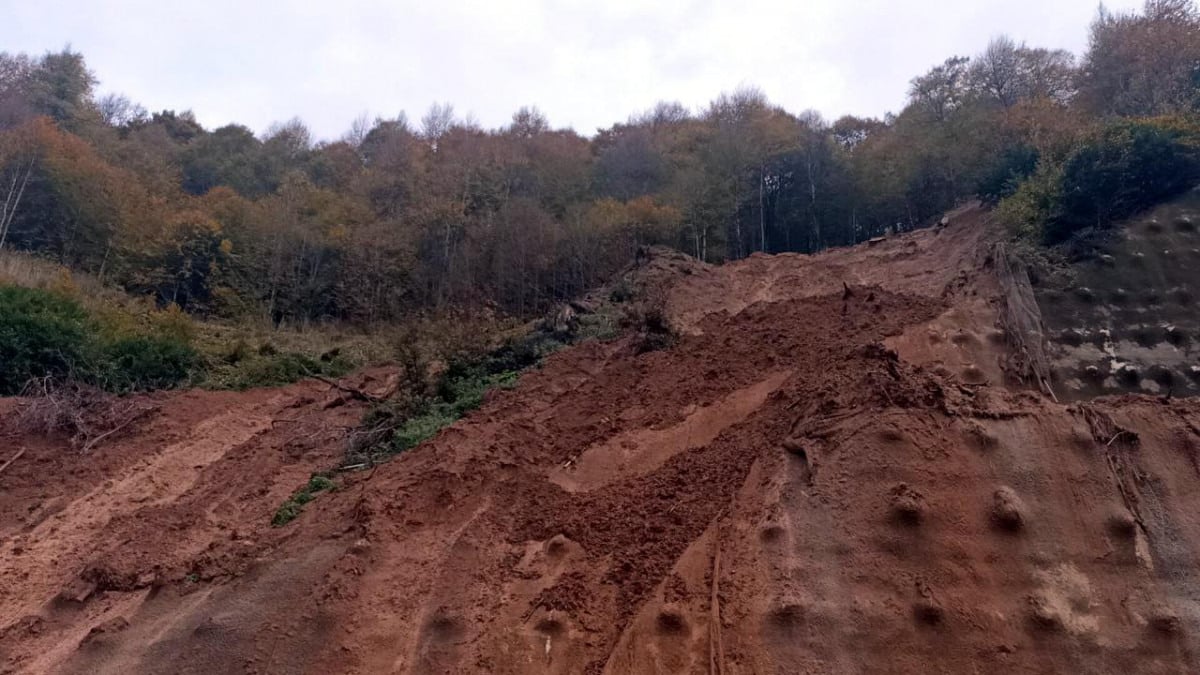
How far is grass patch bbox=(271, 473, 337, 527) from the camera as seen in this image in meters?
10.2

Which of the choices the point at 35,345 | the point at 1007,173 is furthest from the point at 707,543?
the point at 35,345

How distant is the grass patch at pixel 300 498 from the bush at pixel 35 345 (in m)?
8.37

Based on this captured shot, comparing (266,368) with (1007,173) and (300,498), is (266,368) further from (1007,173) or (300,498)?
(1007,173)

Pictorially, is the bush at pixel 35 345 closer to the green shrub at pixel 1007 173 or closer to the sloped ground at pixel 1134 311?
the sloped ground at pixel 1134 311

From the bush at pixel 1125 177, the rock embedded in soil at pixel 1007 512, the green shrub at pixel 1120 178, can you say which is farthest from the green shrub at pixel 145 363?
the bush at pixel 1125 177

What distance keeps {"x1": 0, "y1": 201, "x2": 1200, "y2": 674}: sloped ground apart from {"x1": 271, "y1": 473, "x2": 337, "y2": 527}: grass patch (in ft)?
1.20

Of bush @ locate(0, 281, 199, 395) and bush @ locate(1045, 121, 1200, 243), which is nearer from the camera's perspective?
bush @ locate(1045, 121, 1200, 243)

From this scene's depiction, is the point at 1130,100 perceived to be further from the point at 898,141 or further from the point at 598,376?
the point at 598,376

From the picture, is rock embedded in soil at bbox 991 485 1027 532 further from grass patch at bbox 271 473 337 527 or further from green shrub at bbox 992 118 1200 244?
green shrub at bbox 992 118 1200 244

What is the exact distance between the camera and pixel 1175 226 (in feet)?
42.7

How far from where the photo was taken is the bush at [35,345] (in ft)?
55.3

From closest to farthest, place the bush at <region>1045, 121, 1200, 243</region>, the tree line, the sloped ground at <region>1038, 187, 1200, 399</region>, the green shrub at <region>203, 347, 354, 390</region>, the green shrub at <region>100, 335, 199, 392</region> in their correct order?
the sloped ground at <region>1038, 187, 1200, 399</region>
the bush at <region>1045, 121, 1200, 243</region>
the green shrub at <region>100, 335, 199, 392</region>
the green shrub at <region>203, 347, 354, 390</region>
the tree line

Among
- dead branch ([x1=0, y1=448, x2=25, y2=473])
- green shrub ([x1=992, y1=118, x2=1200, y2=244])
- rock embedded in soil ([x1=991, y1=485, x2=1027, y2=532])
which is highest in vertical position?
green shrub ([x1=992, y1=118, x2=1200, y2=244])

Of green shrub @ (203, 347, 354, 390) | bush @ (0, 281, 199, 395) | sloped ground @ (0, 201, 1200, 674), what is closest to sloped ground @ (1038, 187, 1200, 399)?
sloped ground @ (0, 201, 1200, 674)
